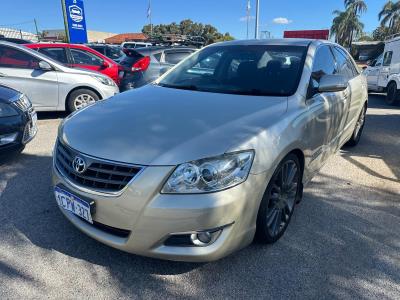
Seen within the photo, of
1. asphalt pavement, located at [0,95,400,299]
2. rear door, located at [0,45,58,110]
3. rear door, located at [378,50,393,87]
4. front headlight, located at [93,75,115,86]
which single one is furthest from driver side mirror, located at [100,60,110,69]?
rear door, located at [378,50,393,87]

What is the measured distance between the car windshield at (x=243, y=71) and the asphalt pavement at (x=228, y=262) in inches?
50.9

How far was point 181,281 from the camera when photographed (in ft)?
7.84

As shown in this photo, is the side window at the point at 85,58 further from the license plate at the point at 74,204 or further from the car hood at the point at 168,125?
the license plate at the point at 74,204

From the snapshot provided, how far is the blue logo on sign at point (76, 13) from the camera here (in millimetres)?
16922

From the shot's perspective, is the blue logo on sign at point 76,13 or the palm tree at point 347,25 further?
the palm tree at point 347,25

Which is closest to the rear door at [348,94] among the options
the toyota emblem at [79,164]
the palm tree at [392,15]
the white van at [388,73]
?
the toyota emblem at [79,164]

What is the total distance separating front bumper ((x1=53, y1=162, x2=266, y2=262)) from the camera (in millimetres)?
2074

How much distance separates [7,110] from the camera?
412 cm

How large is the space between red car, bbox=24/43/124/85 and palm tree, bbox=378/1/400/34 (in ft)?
164

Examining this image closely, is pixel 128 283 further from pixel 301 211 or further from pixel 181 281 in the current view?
pixel 301 211

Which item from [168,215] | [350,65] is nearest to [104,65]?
[350,65]

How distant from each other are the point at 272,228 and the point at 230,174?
0.82 meters

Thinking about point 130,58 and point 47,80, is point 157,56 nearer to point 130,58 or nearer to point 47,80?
point 130,58

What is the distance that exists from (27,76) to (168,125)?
17.1 feet
